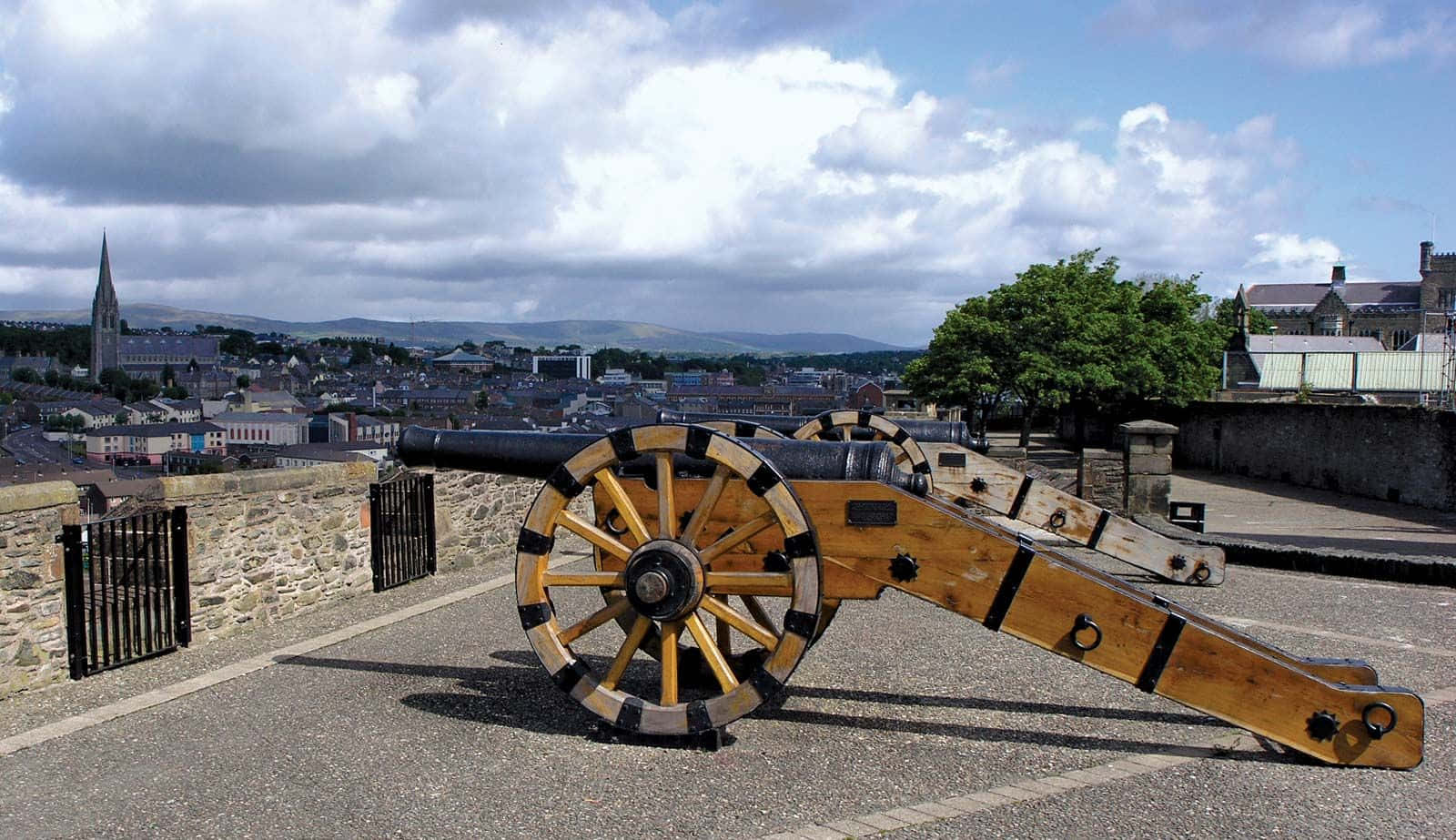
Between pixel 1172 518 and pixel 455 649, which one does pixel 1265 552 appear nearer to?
pixel 1172 518

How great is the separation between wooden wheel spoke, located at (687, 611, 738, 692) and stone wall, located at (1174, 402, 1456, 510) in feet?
60.4

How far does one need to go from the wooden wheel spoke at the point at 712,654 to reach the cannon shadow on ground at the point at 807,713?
375 mm

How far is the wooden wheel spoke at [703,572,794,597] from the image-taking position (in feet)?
17.3

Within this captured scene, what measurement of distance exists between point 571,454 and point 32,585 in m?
3.19

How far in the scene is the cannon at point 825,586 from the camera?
498 cm

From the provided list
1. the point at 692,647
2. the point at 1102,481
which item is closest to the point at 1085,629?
the point at 692,647

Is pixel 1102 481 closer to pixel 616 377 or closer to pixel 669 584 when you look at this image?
pixel 669 584

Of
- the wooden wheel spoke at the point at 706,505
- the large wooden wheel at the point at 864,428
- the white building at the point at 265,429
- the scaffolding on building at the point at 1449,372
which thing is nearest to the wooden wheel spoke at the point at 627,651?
the wooden wheel spoke at the point at 706,505

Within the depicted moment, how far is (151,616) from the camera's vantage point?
7.59 metres

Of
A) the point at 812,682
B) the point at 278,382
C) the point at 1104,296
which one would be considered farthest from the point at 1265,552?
the point at 278,382

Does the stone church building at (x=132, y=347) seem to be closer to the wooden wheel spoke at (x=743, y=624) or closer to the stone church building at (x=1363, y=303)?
the stone church building at (x=1363, y=303)

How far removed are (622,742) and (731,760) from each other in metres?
0.56

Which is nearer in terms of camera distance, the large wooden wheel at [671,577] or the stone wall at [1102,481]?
the large wooden wheel at [671,577]

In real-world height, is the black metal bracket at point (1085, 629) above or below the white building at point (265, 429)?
above
